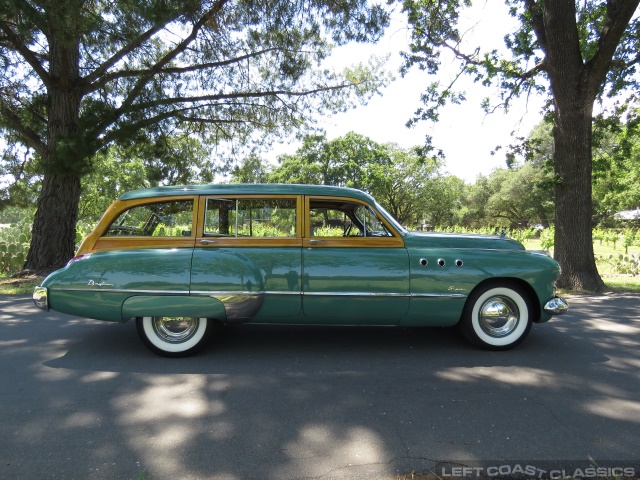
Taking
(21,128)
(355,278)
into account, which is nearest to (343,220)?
(355,278)

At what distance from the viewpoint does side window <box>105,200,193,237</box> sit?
420cm

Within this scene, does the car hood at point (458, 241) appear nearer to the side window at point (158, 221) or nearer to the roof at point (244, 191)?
the roof at point (244, 191)

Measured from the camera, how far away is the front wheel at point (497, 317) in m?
4.16

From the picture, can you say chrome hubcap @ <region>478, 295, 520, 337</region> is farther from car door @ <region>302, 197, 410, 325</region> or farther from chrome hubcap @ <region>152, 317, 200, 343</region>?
chrome hubcap @ <region>152, 317, 200, 343</region>

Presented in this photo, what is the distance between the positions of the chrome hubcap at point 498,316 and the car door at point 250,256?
197 centimetres

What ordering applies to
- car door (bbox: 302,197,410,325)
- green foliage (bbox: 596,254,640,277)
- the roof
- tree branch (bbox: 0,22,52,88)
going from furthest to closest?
green foliage (bbox: 596,254,640,277) → tree branch (bbox: 0,22,52,88) → the roof → car door (bbox: 302,197,410,325)

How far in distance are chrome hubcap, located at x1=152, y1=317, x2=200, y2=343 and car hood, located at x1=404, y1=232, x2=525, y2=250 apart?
7.83 feet

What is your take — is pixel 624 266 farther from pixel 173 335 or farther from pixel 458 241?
pixel 173 335

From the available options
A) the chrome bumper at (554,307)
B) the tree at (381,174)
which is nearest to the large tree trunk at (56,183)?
the chrome bumper at (554,307)

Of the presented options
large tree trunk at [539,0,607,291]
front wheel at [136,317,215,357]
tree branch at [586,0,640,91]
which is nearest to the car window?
front wheel at [136,317,215,357]

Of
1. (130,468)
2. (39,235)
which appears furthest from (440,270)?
(39,235)

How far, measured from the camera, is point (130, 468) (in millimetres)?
2227

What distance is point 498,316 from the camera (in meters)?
4.24

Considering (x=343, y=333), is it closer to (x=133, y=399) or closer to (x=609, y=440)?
(x=133, y=399)
